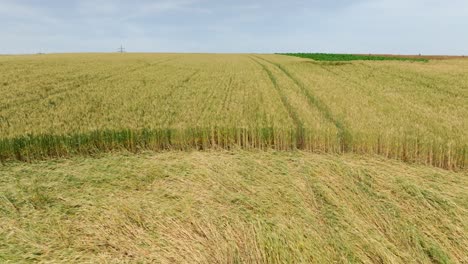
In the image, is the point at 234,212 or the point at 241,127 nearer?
the point at 234,212

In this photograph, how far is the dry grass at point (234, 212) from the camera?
3602 mm

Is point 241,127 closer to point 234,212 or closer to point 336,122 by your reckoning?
point 336,122

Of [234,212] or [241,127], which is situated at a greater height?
[241,127]

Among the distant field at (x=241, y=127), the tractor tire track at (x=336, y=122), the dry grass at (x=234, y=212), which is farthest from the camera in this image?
the tractor tire track at (x=336, y=122)

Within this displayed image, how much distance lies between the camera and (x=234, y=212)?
4293 mm

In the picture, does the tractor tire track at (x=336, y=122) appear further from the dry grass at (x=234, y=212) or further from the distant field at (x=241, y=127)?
the dry grass at (x=234, y=212)

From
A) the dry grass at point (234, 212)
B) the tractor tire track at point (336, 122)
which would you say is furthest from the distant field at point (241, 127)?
the dry grass at point (234, 212)

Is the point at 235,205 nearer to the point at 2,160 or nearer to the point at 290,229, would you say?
the point at 290,229

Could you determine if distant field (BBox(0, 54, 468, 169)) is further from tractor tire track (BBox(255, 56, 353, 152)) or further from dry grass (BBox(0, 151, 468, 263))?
dry grass (BBox(0, 151, 468, 263))

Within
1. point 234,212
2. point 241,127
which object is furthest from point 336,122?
point 234,212

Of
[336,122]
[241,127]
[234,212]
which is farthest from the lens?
[336,122]

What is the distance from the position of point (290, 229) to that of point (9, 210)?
3692 millimetres

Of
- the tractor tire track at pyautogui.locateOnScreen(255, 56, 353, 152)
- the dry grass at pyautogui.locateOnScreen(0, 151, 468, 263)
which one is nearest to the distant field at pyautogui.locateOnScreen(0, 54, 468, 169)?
the tractor tire track at pyautogui.locateOnScreen(255, 56, 353, 152)

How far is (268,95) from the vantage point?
41.1ft
